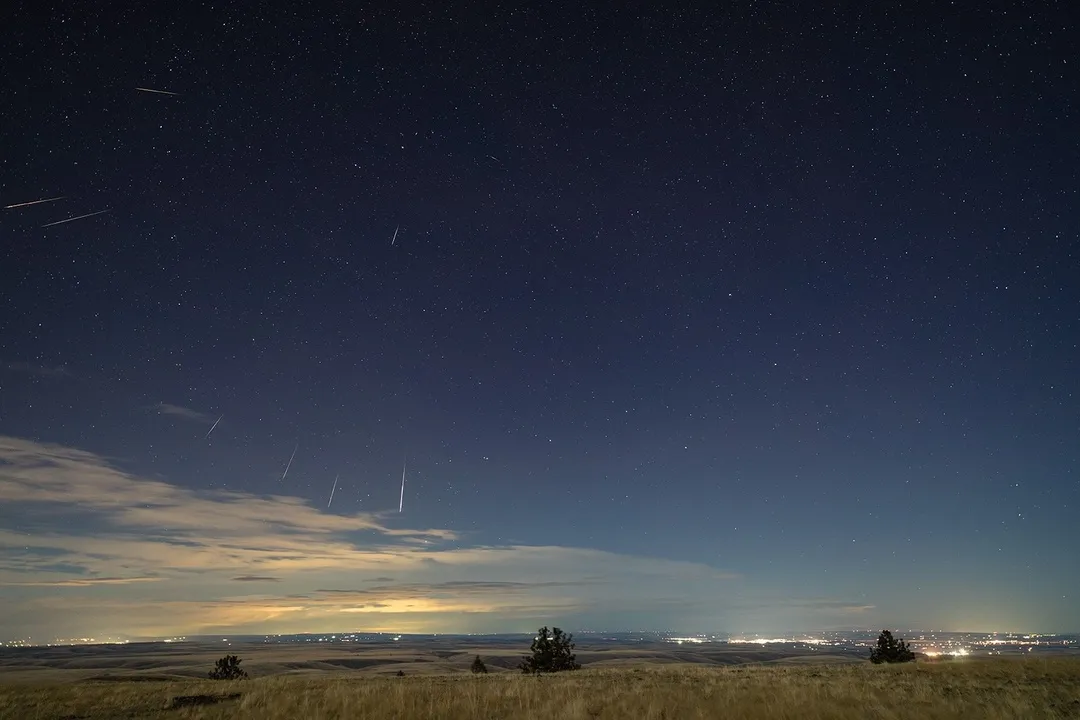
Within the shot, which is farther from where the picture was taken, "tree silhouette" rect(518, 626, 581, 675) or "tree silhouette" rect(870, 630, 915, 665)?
"tree silhouette" rect(870, 630, 915, 665)

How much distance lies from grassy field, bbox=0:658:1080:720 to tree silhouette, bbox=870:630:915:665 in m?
24.5

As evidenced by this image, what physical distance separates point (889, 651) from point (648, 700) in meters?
36.9

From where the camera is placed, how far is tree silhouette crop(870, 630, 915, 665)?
3930 cm

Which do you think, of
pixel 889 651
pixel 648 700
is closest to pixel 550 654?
pixel 889 651

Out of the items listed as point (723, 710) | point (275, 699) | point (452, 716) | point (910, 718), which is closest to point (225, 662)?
point (275, 699)

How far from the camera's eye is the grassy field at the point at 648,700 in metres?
10.7

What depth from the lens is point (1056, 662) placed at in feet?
63.3

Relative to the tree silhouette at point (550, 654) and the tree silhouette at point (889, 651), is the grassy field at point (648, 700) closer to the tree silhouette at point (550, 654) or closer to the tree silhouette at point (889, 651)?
the tree silhouette at point (550, 654)

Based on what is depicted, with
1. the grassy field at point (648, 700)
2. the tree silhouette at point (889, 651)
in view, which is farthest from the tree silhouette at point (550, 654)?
the tree silhouette at point (889, 651)

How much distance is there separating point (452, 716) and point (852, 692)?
857 centimetres

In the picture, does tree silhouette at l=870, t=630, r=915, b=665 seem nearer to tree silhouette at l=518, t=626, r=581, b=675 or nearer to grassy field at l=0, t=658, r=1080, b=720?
tree silhouette at l=518, t=626, r=581, b=675

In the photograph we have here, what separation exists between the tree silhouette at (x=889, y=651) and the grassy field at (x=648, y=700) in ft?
80.3

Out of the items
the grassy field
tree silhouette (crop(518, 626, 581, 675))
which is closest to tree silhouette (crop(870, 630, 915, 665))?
tree silhouette (crop(518, 626, 581, 675))

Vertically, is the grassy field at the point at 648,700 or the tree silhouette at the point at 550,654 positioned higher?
the grassy field at the point at 648,700
